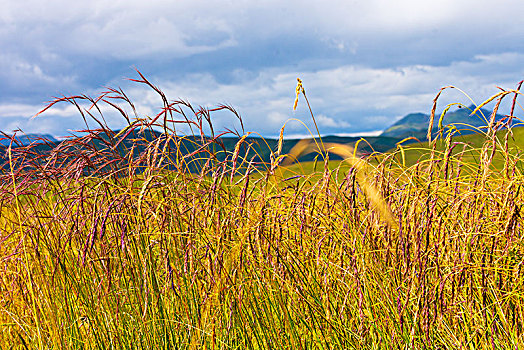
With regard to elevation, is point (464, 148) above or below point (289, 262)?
above

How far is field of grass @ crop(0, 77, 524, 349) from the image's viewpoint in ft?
7.17

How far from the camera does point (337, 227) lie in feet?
8.64

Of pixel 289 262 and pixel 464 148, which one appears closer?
pixel 289 262

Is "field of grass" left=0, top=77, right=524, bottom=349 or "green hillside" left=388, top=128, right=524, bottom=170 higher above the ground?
"green hillside" left=388, top=128, right=524, bottom=170

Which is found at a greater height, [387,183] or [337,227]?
[387,183]

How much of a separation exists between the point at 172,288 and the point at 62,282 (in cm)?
109

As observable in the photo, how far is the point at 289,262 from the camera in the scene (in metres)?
2.37

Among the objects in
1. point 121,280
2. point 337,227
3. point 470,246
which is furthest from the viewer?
point 121,280

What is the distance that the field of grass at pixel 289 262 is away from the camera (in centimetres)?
219

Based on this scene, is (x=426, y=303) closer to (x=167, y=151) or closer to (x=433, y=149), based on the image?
(x=433, y=149)

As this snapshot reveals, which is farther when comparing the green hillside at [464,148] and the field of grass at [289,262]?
the green hillside at [464,148]

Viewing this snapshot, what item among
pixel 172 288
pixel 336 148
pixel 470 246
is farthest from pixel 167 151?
pixel 470 246

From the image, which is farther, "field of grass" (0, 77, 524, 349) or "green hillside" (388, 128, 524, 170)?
"green hillside" (388, 128, 524, 170)

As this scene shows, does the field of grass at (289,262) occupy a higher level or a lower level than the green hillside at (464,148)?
lower
